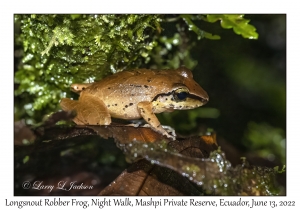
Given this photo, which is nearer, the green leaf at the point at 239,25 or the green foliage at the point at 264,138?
the green leaf at the point at 239,25

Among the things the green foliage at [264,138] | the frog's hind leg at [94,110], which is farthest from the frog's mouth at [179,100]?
the green foliage at [264,138]

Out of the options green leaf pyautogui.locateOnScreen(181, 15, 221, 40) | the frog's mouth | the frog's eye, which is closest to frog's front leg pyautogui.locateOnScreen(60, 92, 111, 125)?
the frog's mouth

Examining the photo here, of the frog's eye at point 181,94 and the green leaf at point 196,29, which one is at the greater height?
the green leaf at point 196,29

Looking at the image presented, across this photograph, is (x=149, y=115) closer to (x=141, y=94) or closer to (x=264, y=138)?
(x=141, y=94)

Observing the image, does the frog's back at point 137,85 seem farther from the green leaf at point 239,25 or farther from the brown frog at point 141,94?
the green leaf at point 239,25

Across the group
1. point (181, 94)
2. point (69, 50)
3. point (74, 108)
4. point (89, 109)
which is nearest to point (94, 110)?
point (89, 109)

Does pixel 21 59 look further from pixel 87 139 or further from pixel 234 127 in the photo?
pixel 234 127

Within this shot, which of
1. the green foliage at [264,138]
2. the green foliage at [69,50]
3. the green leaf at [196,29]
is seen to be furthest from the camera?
the green foliage at [264,138]
